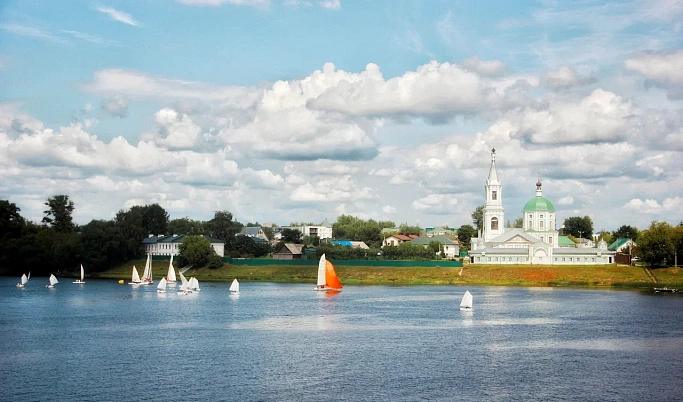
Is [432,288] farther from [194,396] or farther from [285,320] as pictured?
[194,396]

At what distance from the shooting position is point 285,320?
7556 cm

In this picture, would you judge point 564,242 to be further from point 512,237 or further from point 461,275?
point 461,275

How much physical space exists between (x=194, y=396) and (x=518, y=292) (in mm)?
83201

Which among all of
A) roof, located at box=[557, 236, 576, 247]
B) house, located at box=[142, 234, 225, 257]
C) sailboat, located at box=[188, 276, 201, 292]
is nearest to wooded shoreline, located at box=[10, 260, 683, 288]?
house, located at box=[142, 234, 225, 257]

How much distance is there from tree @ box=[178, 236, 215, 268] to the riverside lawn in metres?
1.94

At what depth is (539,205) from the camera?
571ft

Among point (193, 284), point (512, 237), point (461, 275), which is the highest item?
point (512, 237)

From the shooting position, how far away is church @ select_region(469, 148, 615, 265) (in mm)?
151625

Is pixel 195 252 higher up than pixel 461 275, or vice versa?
pixel 195 252

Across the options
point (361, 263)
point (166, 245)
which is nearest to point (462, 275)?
point (361, 263)

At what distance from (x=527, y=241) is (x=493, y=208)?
50.9ft

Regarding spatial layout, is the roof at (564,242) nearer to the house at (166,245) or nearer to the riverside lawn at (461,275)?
the riverside lawn at (461,275)

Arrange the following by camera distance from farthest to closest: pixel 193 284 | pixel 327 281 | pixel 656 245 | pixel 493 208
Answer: pixel 493 208
pixel 656 245
pixel 327 281
pixel 193 284

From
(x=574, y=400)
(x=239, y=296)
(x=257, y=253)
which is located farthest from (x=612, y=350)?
(x=257, y=253)
